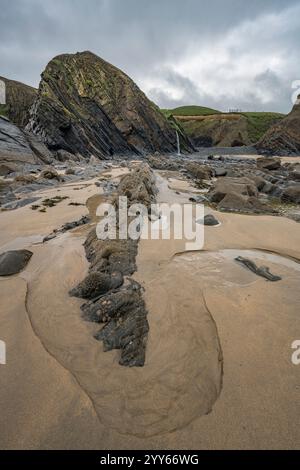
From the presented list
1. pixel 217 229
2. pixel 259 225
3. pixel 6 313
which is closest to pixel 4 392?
pixel 6 313

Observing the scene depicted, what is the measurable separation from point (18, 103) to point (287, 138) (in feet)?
170

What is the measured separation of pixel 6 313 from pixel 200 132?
81.2m

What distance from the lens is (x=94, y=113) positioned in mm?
40406

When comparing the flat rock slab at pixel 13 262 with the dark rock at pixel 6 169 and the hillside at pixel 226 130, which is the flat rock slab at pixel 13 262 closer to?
the dark rock at pixel 6 169

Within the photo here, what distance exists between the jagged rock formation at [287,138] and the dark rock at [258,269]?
152 feet

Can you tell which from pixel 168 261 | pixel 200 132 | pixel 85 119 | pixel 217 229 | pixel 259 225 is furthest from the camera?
pixel 200 132

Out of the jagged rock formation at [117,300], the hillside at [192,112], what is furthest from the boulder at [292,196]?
the hillside at [192,112]

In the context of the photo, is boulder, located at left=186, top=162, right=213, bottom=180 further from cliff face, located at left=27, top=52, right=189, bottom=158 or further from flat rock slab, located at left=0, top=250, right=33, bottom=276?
cliff face, located at left=27, top=52, right=189, bottom=158

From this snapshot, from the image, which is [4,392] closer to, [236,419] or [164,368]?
[164,368]

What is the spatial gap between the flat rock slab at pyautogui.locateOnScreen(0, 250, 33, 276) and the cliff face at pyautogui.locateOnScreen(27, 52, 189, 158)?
28192 mm

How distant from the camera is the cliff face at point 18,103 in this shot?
5497cm

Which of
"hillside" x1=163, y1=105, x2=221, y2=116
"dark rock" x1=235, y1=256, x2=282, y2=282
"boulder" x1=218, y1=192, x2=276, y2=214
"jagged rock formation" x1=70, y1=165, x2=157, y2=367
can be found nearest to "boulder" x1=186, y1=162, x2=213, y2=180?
"boulder" x1=218, y1=192, x2=276, y2=214

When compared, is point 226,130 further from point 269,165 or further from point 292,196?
point 292,196

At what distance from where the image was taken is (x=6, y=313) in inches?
132
